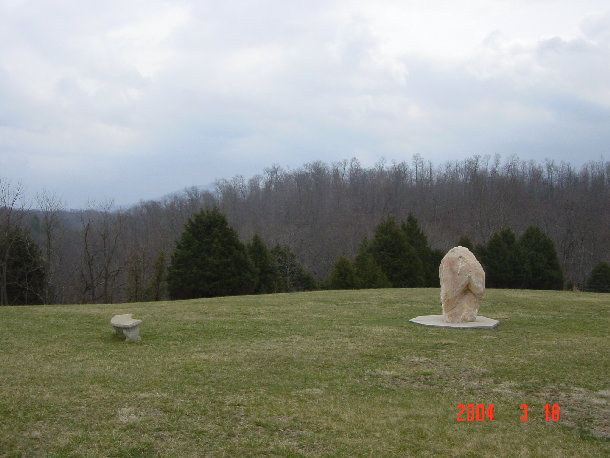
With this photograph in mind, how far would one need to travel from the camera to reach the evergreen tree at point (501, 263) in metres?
36.0

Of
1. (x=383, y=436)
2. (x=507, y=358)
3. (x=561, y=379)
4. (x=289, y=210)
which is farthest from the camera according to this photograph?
(x=289, y=210)

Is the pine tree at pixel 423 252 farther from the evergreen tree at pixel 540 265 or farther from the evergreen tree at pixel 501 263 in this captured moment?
the evergreen tree at pixel 540 265

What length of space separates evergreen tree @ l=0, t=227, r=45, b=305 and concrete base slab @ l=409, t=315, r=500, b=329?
72.3 ft

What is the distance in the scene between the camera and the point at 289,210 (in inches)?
2451

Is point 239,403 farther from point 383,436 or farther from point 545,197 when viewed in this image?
point 545,197

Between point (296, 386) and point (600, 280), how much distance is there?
102 feet

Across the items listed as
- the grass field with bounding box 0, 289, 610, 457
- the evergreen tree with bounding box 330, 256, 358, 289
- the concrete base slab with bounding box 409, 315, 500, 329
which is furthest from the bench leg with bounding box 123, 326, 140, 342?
the evergreen tree with bounding box 330, 256, 358, 289

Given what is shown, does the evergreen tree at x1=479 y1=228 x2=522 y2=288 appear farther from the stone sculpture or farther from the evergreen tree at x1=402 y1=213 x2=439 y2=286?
the stone sculpture

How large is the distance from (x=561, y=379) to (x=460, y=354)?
7.51 ft

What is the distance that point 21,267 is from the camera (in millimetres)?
28891

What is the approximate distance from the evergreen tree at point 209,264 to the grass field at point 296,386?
12589mm

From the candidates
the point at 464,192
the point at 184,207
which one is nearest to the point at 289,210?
the point at 184,207

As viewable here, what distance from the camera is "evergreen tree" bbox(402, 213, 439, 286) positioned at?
1404 inches
